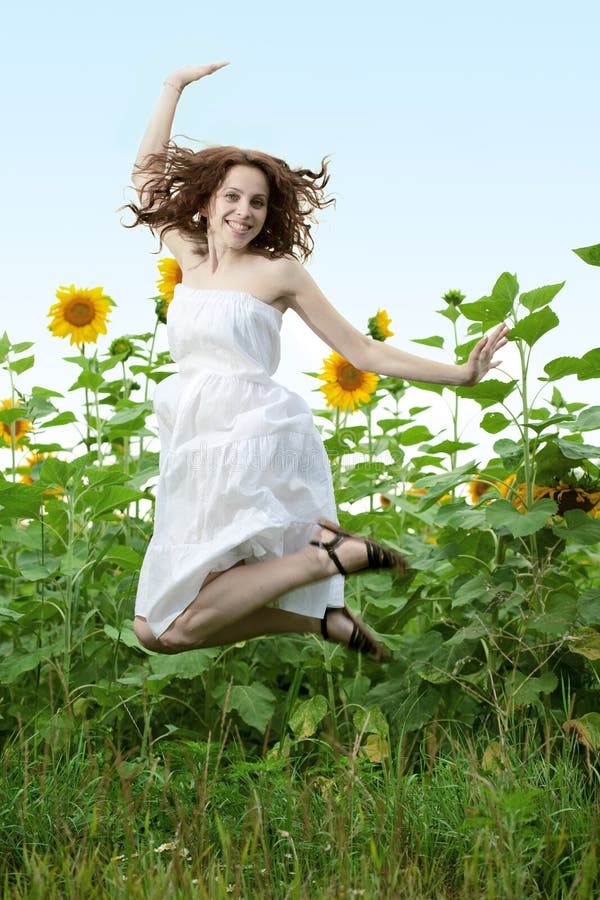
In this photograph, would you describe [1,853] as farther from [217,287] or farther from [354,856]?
[217,287]

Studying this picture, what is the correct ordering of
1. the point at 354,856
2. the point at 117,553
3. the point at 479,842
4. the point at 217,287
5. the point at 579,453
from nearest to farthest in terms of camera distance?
1. the point at 479,842
2. the point at 354,856
3. the point at 217,287
4. the point at 579,453
5. the point at 117,553

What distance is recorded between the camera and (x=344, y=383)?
4.57 meters

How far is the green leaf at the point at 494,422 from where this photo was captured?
396 cm

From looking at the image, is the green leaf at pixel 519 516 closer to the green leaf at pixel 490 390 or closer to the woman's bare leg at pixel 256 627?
the green leaf at pixel 490 390

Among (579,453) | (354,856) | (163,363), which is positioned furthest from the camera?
(163,363)

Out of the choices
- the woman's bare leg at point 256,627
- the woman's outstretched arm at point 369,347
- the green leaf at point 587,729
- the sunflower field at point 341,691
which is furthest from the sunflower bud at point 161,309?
the green leaf at point 587,729

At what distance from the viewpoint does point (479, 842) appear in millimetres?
2668

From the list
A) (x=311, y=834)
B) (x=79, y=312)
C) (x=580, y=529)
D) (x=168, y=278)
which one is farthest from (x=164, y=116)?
(x=311, y=834)

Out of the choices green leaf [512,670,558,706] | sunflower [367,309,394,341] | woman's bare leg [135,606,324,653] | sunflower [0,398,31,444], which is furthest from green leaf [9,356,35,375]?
green leaf [512,670,558,706]

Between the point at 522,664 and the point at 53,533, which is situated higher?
the point at 53,533

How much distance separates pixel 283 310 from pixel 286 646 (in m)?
1.63

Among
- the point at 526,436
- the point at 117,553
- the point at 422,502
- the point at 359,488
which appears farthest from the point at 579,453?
the point at 117,553

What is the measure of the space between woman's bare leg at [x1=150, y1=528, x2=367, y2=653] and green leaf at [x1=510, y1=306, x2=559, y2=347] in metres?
1.07

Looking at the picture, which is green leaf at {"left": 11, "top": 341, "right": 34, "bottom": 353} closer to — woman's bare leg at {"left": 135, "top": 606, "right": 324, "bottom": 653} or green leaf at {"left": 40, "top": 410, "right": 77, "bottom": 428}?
green leaf at {"left": 40, "top": 410, "right": 77, "bottom": 428}
